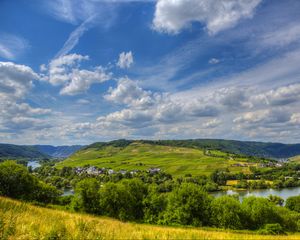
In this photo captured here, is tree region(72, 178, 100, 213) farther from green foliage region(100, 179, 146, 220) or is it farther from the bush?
the bush

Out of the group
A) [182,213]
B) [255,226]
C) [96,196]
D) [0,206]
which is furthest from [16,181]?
[0,206]

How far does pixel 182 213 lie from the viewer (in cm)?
5147

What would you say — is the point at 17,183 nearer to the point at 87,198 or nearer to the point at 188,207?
the point at 87,198

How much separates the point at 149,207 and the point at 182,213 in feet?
38.3

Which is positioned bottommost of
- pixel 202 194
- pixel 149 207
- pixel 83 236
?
pixel 149 207

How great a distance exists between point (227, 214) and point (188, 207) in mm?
7677

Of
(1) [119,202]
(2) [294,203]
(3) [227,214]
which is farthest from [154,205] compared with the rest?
(2) [294,203]

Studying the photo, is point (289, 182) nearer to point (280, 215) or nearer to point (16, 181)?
point (280, 215)

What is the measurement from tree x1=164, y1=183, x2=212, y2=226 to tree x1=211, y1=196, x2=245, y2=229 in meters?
1.44

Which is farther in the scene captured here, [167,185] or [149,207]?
[167,185]

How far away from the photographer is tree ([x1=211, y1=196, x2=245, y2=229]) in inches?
2010

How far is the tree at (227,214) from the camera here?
5106 cm

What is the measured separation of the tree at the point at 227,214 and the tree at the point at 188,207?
144 cm

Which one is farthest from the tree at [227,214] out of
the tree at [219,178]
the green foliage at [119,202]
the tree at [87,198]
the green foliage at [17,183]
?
the tree at [219,178]
